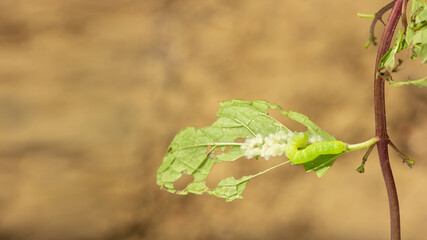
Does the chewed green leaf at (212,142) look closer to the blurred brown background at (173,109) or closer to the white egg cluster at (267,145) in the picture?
Result: the white egg cluster at (267,145)

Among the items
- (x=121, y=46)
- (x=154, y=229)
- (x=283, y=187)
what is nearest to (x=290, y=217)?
(x=283, y=187)

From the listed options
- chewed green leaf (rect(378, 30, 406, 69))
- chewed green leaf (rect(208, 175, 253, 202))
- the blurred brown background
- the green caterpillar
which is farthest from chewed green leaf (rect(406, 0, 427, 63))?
the blurred brown background

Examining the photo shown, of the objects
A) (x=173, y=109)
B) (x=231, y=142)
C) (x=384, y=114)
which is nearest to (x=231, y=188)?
(x=231, y=142)

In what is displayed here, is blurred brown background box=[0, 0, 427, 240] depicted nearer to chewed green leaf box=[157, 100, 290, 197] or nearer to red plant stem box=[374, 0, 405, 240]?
chewed green leaf box=[157, 100, 290, 197]

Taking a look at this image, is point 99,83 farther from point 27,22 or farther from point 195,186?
point 195,186

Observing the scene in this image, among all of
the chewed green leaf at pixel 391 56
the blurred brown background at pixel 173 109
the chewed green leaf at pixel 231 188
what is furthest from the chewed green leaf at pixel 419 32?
the blurred brown background at pixel 173 109
